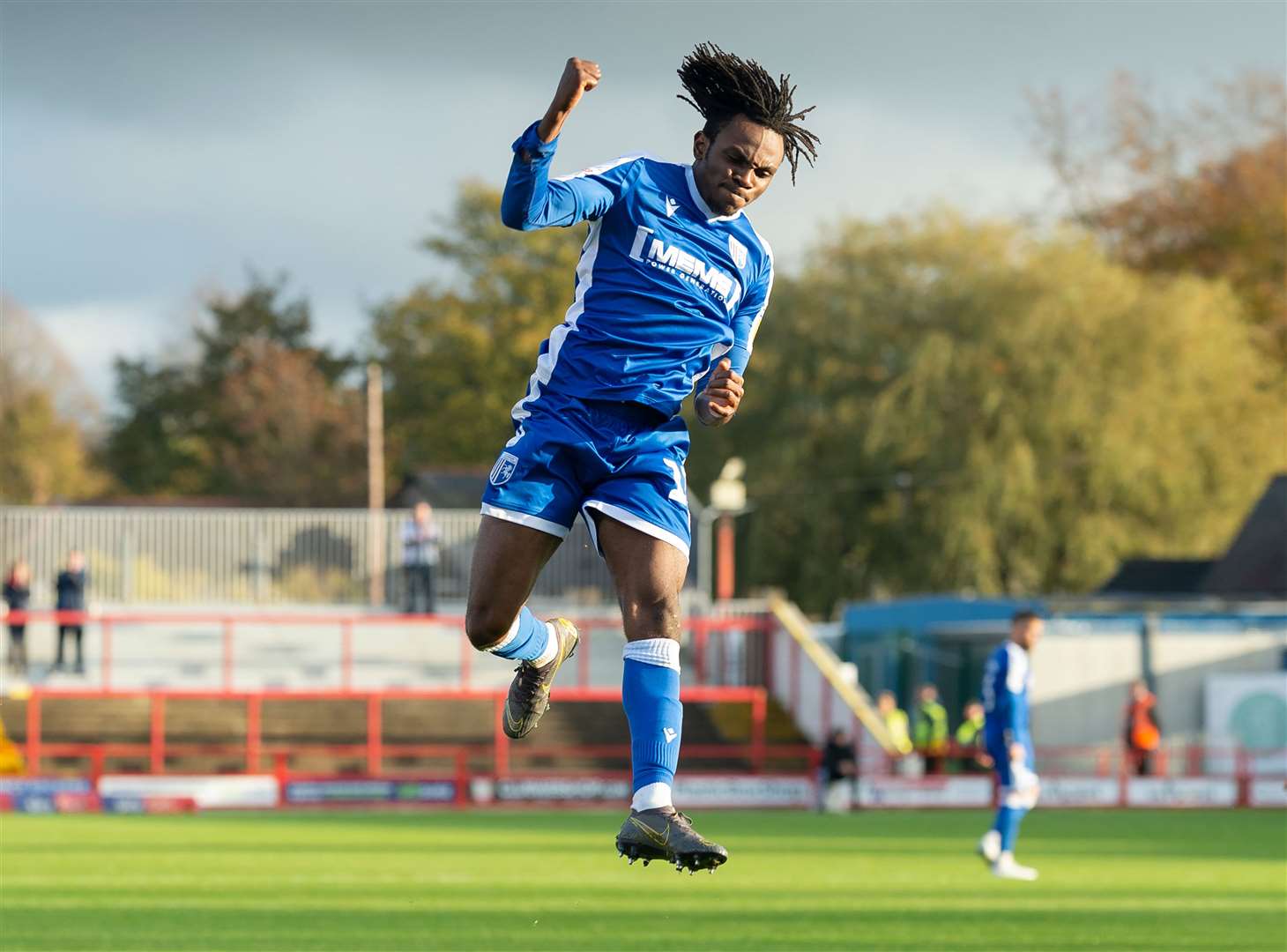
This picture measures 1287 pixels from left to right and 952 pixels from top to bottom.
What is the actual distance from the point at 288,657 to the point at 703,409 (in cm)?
3299

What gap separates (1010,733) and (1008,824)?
781 mm

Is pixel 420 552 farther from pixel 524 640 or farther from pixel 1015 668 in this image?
pixel 524 640

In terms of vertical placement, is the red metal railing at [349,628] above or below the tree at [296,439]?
below

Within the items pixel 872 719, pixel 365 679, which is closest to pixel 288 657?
pixel 365 679

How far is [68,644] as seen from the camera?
132ft

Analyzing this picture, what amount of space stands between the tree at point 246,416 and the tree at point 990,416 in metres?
23.4

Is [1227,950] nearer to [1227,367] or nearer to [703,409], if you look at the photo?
[703,409]

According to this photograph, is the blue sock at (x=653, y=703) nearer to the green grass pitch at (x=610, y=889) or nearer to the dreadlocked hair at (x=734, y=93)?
the dreadlocked hair at (x=734, y=93)

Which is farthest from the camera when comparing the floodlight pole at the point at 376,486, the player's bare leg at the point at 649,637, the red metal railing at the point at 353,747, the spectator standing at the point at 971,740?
the floodlight pole at the point at 376,486

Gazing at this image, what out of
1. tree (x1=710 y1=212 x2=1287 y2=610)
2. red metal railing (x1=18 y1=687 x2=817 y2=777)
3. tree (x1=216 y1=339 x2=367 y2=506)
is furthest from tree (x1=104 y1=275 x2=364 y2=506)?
red metal railing (x1=18 y1=687 x2=817 y2=777)

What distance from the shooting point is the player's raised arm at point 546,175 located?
6789 millimetres

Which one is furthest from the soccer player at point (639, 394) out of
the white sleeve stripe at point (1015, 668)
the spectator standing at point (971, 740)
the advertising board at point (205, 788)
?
the advertising board at point (205, 788)

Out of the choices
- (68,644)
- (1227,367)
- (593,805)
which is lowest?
(593,805)

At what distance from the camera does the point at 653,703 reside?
742 centimetres
